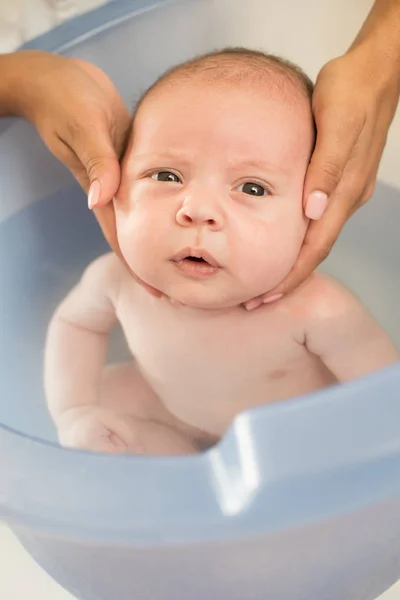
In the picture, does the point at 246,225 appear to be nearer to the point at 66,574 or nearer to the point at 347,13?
the point at 66,574

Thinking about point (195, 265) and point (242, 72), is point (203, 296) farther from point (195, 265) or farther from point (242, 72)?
point (242, 72)

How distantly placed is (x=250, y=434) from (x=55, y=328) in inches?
19.9

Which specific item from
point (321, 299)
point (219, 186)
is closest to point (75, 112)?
point (219, 186)

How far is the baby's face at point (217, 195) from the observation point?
2.34 feet

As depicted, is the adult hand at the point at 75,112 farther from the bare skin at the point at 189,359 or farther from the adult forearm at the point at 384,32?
the adult forearm at the point at 384,32

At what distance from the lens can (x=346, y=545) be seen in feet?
1.91

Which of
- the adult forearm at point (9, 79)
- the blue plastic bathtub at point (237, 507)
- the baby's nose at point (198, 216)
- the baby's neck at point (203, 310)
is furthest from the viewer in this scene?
the adult forearm at point (9, 79)

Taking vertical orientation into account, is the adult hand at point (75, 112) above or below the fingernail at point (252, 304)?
above

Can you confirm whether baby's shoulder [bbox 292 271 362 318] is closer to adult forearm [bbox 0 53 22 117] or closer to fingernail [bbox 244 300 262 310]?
fingernail [bbox 244 300 262 310]

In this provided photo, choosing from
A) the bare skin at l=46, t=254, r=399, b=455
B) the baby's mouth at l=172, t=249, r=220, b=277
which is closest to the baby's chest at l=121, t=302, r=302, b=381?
the bare skin at l=46, t=254, r=399, b=455

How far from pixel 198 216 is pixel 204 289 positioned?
7 cm

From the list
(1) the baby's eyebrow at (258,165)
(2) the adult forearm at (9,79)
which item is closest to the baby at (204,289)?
(1) the baby's eyebrow at (258,165)

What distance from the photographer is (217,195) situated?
72 cm

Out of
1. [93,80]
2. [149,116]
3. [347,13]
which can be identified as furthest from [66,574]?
[347,13]
